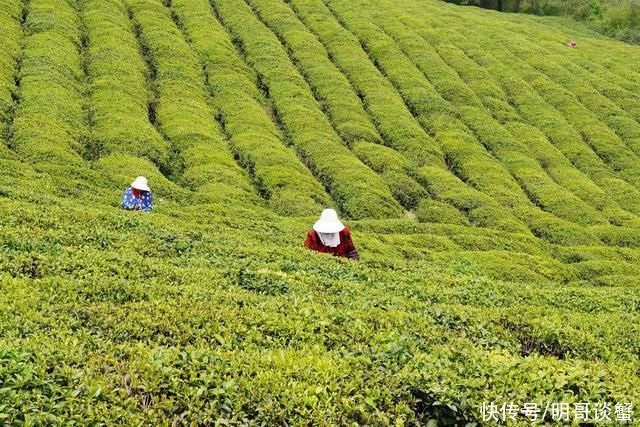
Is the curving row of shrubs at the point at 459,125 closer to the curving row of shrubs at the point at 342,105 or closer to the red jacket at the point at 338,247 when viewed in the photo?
the curving row of shrubs at the point at 342,105

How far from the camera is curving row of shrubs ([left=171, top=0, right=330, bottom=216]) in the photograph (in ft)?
104

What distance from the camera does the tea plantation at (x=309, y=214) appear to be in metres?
7.25

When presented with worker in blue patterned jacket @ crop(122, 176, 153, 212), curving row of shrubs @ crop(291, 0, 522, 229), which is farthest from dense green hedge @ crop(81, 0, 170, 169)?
curving row of shrubs @ crop(291, 0, 522, 229)

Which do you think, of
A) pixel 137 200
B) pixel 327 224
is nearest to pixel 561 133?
pixel 327 224

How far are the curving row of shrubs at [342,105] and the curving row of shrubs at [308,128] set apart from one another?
3.04ft

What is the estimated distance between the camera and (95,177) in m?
26.6

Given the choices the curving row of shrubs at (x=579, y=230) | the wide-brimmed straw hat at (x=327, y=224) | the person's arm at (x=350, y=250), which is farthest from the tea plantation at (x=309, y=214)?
the wide-brimmed straw hat at (x=327, y=224)

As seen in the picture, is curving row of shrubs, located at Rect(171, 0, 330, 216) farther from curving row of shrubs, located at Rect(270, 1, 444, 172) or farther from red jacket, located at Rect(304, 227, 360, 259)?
red jacket, located at Rect(304, 227, 360, 259)

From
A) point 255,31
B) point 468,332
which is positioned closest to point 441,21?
point 255,31

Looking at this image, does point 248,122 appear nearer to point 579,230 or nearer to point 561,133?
point 579,230

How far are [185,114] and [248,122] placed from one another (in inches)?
169

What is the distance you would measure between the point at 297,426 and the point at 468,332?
17.8ft

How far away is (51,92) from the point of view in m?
34.5

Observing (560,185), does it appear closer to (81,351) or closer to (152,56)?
(152,56)
